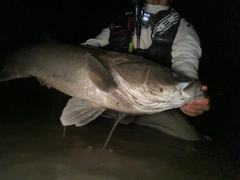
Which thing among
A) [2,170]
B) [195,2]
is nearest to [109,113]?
[2,170]

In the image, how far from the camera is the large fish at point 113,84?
2.08 meters

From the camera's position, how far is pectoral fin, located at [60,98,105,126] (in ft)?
7.40

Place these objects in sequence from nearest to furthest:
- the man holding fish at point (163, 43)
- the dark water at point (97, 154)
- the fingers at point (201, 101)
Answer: the dark water at point (97, 154) < the fingers at point (201, 101) < the man holding fish at point (163, 43)

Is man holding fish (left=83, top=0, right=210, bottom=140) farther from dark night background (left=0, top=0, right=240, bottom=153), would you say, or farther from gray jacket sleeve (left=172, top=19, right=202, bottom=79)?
dark night background (left=0, top=0, right=240, bottom=153)

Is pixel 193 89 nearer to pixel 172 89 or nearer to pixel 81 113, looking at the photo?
pixel 172 89

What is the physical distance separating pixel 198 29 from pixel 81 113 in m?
7.69

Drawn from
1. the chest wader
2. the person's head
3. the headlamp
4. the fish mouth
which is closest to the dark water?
the fish mouth

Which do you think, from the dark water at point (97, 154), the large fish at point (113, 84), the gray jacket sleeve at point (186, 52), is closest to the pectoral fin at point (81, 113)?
the large fish at point (113, 84)

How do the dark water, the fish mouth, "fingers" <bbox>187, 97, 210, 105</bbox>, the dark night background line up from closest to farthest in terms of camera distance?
the dark water < the fish mouth < "fingers" <bbox>187, 97, 210, 105</bbox> < the dark night background

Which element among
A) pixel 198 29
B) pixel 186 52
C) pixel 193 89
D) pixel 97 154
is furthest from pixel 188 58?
pixel 198 29

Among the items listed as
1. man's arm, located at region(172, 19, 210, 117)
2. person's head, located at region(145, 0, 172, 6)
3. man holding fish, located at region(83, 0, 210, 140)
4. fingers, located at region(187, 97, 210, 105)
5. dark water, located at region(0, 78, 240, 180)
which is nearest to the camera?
dark water, located at region(0, 78, 240, 180)

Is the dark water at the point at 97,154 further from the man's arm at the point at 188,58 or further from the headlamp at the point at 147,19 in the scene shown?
the headlamp at the point at 147,19

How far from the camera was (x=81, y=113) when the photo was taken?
89.2 inches

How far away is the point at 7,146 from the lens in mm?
1932
